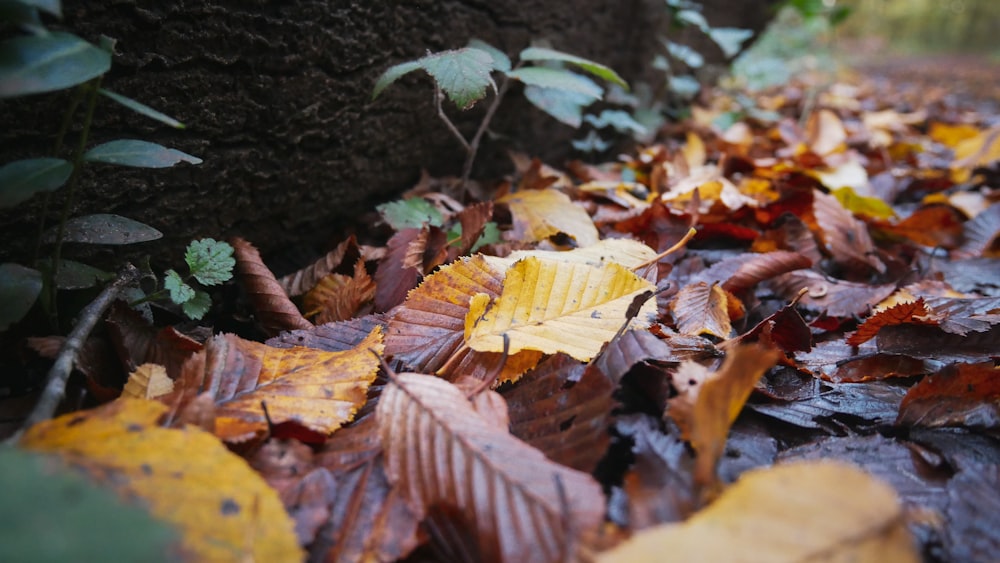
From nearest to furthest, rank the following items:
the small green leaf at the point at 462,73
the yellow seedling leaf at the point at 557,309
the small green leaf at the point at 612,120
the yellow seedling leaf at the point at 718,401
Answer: the yellow seedling leaf at the point at 718,401 < the yellow seedling leaf at the point at 557,309 < the small green leaf at the point at 462,73 < the small green leaf at the point at 612,120

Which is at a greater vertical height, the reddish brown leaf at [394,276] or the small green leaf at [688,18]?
the small green leaf at [688,18]

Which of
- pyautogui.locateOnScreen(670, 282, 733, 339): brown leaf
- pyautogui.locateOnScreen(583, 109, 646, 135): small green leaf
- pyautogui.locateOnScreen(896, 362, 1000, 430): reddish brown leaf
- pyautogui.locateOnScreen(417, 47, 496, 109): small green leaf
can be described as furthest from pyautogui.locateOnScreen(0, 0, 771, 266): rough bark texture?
pyautogui.locateOnScreen(896, 362, 1000, 430): reddish brown leaf

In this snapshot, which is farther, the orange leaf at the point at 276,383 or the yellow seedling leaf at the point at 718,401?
the orange leaf at the point at 276,383

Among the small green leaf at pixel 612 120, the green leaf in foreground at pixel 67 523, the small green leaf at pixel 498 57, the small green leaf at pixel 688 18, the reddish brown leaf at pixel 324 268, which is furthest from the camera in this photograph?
the small green leaf at pixel 688 18

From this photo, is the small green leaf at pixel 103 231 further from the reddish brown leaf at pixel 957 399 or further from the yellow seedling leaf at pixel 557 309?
the reddish brown leaf at pixel 957 399

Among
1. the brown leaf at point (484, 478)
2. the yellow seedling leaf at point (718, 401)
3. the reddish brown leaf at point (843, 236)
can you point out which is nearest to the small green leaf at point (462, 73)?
the brown leaf at point (484, 478)

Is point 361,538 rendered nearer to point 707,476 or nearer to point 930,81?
point 707,476
